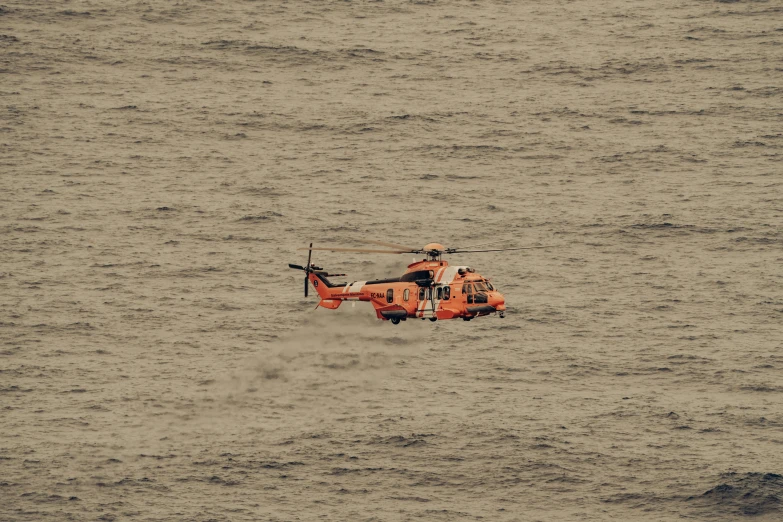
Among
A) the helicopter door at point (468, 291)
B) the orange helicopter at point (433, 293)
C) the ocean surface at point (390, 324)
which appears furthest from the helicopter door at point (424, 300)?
the ocean surface at point (390, 324)

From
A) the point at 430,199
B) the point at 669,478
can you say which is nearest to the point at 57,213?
the point at 430,199

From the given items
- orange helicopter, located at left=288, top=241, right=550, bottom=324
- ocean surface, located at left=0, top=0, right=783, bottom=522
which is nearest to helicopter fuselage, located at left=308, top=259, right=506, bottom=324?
orange helicopter, located at left=288, top=241, right=550, bottom=324

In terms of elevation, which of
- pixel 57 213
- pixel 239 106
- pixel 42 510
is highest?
pixel 239 106

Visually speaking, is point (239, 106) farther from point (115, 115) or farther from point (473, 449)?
point (473, 449)

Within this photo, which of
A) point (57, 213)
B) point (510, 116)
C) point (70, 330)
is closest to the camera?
point (70, 330)

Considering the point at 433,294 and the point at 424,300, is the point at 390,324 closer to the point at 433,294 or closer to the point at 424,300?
the point at 424,300

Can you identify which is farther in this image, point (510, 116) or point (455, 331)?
point (510, 116)

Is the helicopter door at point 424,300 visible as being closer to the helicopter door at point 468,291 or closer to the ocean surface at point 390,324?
the helicopter door at point 468,291

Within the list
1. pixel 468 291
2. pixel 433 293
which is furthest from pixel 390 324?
pixel 468 291

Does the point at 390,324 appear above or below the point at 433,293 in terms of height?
below

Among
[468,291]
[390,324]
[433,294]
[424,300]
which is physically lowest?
[390,324]

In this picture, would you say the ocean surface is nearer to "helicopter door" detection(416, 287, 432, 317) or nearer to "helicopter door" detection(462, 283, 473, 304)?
"helicopter door" detection(416, 287, 432, 317)
